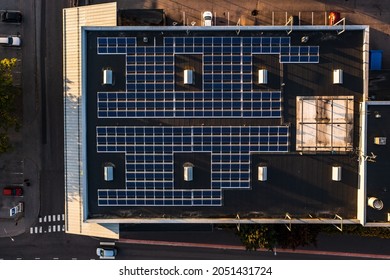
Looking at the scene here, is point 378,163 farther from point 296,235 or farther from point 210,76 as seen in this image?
point 210,76

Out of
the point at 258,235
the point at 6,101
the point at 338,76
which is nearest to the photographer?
the point at 338,76

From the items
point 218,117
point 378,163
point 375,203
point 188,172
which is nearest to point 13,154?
point 188,172

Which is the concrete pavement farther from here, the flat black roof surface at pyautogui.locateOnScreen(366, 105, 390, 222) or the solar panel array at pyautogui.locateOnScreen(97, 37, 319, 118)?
the flat black roof surface at pyautogui.locateOnScreen(366, 105, 390, 222)

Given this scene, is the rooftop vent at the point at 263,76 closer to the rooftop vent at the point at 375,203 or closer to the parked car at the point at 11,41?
the rooftop vent at the point at 375,203

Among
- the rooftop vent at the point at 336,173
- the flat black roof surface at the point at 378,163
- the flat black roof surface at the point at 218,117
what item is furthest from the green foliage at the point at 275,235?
the rooftop vent at the point at 336,173

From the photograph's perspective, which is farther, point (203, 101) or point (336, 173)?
point (203, 101)

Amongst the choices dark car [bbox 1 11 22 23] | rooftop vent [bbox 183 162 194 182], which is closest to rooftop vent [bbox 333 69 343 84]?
rooftop vent [bbox 183 162 194 182]
